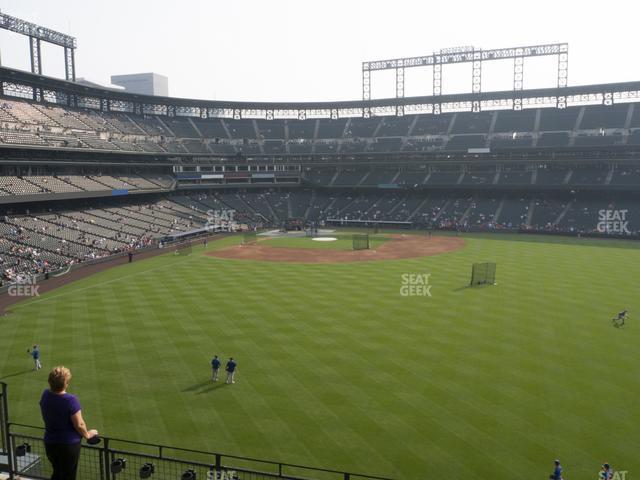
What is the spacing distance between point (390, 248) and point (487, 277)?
23.1 meters

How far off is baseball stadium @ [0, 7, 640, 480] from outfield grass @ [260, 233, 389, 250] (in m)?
1.02


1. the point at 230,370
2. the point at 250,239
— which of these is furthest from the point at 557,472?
the point at 250,239

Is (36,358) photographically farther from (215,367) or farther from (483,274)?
(483,274)

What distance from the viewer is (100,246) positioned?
5950 centimetres

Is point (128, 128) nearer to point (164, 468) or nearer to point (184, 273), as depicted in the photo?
point (184, 273)

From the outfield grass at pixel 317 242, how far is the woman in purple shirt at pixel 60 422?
5861 cm

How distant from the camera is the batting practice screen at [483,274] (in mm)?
40888

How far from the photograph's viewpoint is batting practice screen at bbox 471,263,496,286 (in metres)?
40.9

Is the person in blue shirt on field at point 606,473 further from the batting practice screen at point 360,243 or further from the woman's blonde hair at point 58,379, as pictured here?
the batting practice screen at point 360,243

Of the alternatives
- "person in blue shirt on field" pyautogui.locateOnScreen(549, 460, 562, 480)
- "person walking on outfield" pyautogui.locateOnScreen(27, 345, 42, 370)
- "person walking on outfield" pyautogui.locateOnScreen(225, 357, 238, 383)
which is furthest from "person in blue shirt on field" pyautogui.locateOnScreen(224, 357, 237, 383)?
"person in blue shirt on field" pyautogui.locateOnScreen(549, 460, 562, 480)

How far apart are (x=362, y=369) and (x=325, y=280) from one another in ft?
68.6

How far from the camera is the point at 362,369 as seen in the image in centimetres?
2317

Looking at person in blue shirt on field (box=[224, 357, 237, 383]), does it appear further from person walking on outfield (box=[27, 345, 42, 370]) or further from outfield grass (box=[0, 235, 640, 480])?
person walking on outfield (box=[27, 345, 42, 370])

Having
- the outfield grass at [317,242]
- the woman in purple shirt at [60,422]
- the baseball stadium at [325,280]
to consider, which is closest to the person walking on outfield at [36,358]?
the baseball stadium at [325,280]
